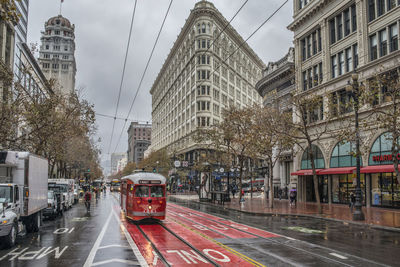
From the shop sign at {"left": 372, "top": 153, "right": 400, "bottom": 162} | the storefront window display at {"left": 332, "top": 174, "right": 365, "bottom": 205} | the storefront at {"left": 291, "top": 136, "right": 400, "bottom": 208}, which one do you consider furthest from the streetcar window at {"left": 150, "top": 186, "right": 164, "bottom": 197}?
the storefront window display at {"left": 332, "top": 174, "right": 365, "bottom": 205}

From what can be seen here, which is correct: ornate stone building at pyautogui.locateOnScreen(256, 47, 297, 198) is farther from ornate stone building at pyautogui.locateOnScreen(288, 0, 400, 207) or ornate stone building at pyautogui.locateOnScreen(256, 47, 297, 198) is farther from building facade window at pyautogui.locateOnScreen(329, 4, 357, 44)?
building facade window at pyautogui.locateOnScreen(329, 4, 357, 44)

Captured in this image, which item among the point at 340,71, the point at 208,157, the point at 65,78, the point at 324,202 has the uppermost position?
the point at 65,78

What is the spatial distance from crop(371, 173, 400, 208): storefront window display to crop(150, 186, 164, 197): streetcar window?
1983cm

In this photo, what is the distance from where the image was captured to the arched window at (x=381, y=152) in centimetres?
3052

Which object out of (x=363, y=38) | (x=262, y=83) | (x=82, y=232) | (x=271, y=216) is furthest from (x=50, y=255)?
(x=262, y=83)

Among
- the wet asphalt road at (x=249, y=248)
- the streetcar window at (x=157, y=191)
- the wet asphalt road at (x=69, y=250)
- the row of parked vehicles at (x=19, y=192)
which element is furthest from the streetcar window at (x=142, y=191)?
the row of parked vehicles at (x=19, y=192)

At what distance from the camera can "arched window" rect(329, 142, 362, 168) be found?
35.0 metres

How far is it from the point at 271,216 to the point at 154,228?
11.5 meters

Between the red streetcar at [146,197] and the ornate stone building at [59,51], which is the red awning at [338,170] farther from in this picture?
the ornate stone building at [59,51]

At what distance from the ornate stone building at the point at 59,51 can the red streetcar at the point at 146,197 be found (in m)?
128

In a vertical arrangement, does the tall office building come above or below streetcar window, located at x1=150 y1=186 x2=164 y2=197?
above

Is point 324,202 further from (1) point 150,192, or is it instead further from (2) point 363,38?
(1) point 150,192

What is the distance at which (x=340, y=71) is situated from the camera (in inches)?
1457

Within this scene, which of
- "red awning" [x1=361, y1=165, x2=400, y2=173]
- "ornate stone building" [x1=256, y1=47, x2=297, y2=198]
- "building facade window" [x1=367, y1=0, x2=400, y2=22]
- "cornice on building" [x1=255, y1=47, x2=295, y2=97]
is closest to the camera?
"red awning" [x1=361, y1=165, x2=400, y2=173]
